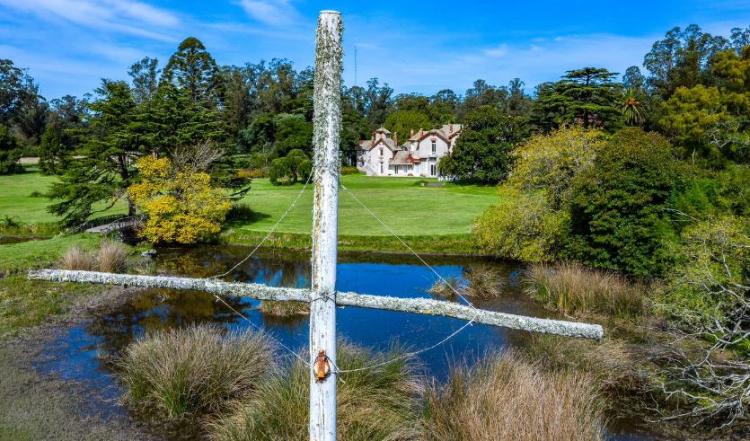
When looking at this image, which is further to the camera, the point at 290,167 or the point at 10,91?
the point at 10,91

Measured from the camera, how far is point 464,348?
1302 cm

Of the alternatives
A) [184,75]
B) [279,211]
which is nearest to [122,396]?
[279,211]

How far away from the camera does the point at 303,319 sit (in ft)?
49.8

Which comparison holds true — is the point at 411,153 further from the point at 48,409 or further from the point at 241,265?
the point at 48,409

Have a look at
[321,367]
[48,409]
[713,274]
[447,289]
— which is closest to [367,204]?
[447,289]

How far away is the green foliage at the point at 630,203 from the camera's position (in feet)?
55.9

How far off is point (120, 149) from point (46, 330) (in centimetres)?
1547

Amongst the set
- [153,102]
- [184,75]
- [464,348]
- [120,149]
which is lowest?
[464,348]

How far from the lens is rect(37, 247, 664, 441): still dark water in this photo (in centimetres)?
1168

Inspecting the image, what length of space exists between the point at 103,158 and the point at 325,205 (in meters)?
26.7

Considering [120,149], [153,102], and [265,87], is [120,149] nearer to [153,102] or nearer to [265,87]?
[153,102]

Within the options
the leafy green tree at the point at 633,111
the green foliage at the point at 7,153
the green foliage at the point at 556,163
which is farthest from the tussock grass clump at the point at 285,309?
the green foliage at the point at 7,153

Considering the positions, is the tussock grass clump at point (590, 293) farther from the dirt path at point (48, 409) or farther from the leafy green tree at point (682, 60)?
the leafy green tree at point (682, 60)

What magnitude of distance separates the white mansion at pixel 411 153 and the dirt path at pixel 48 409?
57.7 metres
